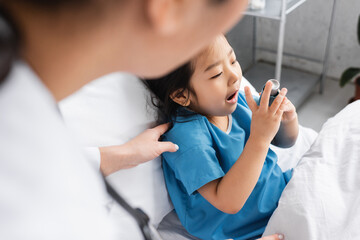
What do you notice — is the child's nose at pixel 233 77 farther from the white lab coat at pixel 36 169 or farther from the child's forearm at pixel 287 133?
the white lab coat at pixel 36 169

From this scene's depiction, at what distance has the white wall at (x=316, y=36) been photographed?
6.75 feet

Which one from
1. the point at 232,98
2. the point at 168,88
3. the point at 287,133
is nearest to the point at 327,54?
the point at 287,133

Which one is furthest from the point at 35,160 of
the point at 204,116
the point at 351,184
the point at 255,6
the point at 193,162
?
the point at 255,6

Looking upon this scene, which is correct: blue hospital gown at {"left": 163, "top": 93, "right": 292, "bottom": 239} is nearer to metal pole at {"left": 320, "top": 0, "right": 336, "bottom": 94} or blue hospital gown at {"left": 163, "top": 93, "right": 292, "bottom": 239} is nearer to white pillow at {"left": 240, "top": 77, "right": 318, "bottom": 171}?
white pillow at {"left": 240, "top": 77, "right": 318, "bottom": 171}

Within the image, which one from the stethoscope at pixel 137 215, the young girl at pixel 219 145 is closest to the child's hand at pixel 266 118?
the young girl at pixel 219 145

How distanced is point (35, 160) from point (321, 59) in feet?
7.40

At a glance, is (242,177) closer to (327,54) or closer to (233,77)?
(233,77)

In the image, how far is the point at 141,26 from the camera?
304 millimetres

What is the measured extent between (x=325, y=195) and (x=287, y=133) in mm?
245

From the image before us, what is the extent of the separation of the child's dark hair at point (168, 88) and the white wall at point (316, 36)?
1.55 metres

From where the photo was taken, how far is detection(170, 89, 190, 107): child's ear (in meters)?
0.86

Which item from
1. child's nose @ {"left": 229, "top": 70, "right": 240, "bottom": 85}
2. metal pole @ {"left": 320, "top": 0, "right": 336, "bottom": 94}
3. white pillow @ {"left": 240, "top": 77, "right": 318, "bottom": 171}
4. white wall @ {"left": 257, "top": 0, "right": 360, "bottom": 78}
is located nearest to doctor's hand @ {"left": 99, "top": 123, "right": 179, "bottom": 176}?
child's nose @ {"left": 229, "top": 70, "right": 240, "bottom": 85}

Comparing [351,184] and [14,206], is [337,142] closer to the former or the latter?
[351,184]

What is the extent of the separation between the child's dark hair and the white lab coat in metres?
0.50
